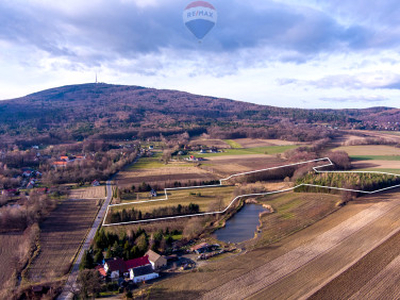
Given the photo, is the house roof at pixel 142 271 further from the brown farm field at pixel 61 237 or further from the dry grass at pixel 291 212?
the dry grass at pixel 291 212

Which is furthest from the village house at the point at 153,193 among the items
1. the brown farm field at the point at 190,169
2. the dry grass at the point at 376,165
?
the dry grass at the point at 376,165

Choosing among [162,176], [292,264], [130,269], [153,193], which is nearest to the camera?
[130,269]

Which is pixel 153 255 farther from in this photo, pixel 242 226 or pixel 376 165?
pixel 376 165

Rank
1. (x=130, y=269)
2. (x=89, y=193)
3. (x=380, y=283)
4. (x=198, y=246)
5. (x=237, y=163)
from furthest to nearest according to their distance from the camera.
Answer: (x=237, y=163) < (x=89, y=193) < (x=198, y=246) < (x=130, y=269) < (x=380, y=283)

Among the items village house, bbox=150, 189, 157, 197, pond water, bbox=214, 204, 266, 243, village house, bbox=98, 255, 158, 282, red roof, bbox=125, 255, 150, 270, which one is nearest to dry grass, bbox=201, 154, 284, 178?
village house, bbox=150, 189, 157, 197

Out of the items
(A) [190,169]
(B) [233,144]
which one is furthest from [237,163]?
(B) [233,144]

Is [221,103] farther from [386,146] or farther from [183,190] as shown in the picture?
[183,190]

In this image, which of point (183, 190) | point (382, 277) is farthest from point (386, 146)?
point (382, 277)
